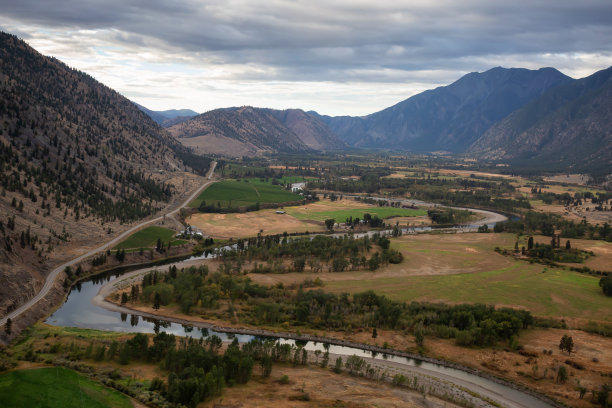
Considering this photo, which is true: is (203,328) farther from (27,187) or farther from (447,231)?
(447,231)

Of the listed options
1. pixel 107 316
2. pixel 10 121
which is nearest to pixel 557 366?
pixel 107 316

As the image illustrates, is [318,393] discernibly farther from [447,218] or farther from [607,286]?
[447,218]

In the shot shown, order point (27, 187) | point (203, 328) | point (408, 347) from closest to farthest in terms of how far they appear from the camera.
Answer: point (408, 347), point (203, 328), point (27, 187)

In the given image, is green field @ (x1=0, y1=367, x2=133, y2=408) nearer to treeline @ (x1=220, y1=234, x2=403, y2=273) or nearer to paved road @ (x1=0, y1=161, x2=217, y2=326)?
paved road @ (x1=0, y1=161, x2=217, y2=326)

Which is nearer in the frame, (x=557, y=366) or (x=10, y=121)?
(x=557, y=366)

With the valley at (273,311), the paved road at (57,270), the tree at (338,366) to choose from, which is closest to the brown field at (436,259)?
the valley at (273,311)

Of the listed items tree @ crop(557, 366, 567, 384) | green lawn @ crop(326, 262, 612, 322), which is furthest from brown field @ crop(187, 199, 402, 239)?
tree @ crop(557, 366, 567, 384)

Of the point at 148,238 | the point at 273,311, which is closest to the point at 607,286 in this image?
the point at 273,311
